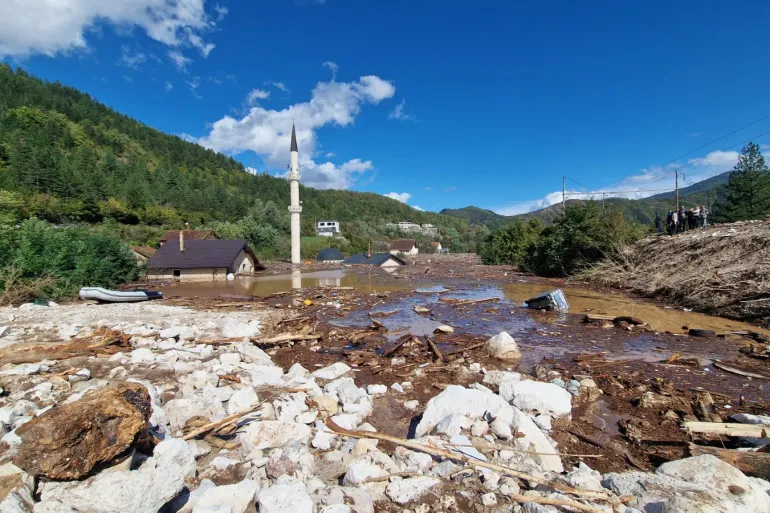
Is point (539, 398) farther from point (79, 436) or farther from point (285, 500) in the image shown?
point (79, 436)

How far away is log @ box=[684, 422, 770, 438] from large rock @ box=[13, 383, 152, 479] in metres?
6.82

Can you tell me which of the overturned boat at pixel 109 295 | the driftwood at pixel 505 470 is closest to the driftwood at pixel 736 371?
the driftwood at pixel 505 470

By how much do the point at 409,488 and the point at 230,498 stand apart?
1.63 meters

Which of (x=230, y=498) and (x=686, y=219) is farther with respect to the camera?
(x=686, y=219)

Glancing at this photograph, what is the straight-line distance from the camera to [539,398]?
17.7 feet

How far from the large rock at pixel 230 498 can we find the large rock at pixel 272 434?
0.99m

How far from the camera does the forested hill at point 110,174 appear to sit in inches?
2346

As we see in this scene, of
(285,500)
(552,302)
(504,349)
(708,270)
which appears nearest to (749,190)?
(708,270)

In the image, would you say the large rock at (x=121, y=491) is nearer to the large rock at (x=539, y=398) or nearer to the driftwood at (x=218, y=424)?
the driftwood at (x=218, y=424)

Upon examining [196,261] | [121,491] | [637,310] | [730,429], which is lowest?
[637,310]

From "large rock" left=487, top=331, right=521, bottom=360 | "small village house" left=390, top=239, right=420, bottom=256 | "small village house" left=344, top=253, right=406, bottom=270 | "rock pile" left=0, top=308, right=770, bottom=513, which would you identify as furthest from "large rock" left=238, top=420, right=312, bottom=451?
"small village house" left=390, top=239, right=420, bottom=256

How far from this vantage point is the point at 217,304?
16438mm

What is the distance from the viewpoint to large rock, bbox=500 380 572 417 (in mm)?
5355

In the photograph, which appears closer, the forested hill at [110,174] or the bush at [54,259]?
the bush at [54,259]
